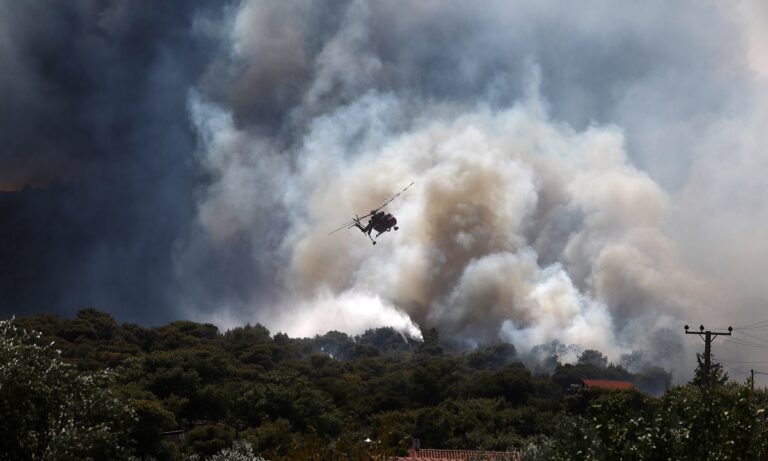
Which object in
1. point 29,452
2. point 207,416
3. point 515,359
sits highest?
point 515,359

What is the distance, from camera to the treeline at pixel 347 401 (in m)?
29.0

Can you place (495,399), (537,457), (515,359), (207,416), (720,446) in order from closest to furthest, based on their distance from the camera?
(720,446) → (537,457) → (207,416) → (495,399) → (515,359)

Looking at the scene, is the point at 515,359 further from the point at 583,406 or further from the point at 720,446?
the point at 720,446

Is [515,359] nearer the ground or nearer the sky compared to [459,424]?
nearer the sky

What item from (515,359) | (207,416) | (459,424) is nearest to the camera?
(207,416)

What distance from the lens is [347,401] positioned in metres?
104

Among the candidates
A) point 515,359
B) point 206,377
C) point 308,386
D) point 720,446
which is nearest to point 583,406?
point 308,386

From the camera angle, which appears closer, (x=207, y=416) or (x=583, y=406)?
(x=207, y=416)

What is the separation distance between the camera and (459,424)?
89.4m

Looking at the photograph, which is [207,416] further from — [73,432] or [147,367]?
[73,432]

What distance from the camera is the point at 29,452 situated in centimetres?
3084

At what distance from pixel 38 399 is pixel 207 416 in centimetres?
5252

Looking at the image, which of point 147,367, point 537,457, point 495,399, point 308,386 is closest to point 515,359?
point 495,399

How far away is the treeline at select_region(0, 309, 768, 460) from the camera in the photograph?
95.1 ft
